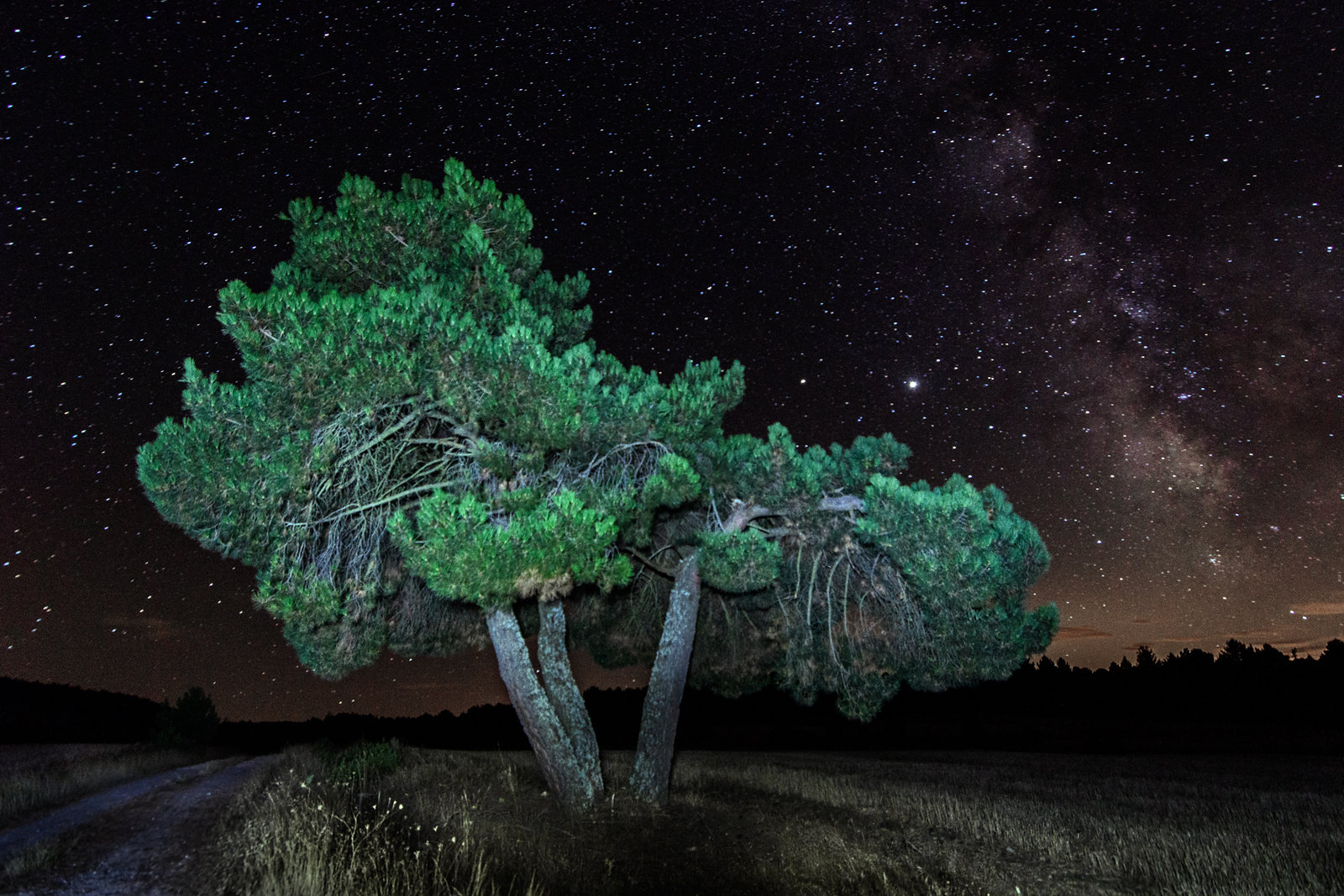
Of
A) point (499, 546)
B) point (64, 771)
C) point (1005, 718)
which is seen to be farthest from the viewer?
point (1005, 718)

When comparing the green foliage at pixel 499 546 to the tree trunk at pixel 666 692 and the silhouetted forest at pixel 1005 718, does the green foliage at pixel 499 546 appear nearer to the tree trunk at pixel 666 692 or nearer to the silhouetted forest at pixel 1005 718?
the tree trunk at pixel 666 692

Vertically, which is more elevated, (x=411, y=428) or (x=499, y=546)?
(x=411, y=428)

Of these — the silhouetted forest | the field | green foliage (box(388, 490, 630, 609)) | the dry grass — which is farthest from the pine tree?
the silhouetted forest

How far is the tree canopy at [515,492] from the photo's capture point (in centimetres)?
708

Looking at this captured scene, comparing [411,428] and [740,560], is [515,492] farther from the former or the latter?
[740,560]

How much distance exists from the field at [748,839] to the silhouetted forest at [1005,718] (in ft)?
89.3

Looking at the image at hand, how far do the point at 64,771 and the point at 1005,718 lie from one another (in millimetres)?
53936

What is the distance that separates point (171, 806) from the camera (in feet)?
37.2

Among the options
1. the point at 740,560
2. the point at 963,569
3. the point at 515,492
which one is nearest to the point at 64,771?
the point at 515,492

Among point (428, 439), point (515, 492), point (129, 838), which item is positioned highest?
point (428, 439)

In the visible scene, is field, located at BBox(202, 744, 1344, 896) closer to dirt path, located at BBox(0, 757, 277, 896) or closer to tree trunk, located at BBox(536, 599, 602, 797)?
dirt path, located at BBox(0, 757, 277, 896)

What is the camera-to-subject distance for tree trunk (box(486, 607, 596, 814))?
9.16m

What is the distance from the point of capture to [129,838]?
8.88 meters

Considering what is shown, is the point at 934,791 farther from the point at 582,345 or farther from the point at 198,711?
the point at 198,711
